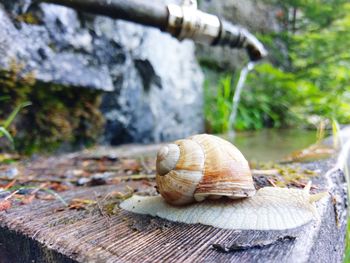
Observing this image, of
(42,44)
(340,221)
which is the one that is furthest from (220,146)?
(42,44)

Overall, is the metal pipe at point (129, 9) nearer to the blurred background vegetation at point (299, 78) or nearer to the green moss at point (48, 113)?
the green moss at point (48, 113)

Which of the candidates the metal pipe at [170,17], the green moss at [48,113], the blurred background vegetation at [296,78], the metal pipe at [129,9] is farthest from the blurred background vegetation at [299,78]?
the metal pipe at [129,9]

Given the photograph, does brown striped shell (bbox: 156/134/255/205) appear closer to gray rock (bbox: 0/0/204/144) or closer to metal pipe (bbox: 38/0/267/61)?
metal pipe (bbox: 38/0/267/61)

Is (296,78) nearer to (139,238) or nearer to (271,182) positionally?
(271,182)

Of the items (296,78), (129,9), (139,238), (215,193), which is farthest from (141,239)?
(296,78)

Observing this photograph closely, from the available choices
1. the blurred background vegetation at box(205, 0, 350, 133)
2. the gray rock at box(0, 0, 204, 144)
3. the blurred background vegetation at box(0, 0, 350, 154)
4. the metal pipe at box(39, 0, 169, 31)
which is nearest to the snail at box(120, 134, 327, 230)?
the metal pipe at box(39, 0, 169, 31)

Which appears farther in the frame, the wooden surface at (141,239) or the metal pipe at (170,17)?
the metal pipe at (170,17)
